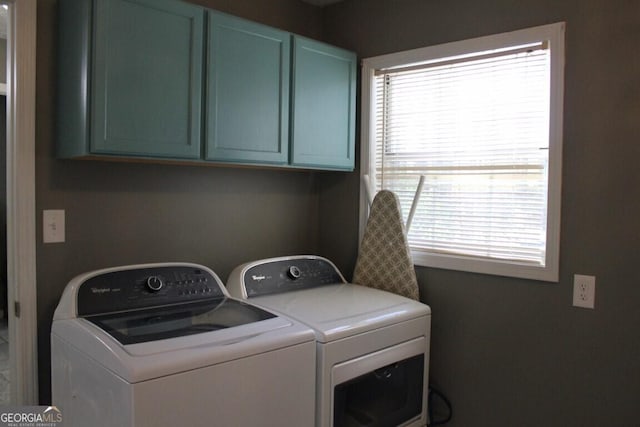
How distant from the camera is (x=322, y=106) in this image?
2.37 metres

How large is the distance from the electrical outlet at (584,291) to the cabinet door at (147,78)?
1559mm

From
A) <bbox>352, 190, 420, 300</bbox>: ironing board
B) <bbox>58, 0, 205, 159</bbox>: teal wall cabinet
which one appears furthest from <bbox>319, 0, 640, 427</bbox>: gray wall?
<bbox>58, 0, 205, 159</bbox>: teal wall cabinet

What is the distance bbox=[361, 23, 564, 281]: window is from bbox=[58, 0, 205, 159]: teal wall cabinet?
1.04 m

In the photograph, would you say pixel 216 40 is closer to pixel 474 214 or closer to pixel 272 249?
pixel 272 249

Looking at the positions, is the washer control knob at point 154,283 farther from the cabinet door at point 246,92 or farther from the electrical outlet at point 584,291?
the electrical outlet at point 584,291

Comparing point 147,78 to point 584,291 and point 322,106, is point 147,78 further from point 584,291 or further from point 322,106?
point 584,291

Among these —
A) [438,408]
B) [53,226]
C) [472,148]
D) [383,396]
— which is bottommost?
[438,408]

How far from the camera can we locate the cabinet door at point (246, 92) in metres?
1.95

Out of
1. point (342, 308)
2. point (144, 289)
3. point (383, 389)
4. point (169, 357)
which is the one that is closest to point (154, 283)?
point (144, 289)

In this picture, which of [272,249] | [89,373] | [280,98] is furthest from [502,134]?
[89,373]

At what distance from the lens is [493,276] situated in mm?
2188

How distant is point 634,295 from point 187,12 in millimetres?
1950

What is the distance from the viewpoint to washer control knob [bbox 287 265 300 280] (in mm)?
2344

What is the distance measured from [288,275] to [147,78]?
41.9 inches
